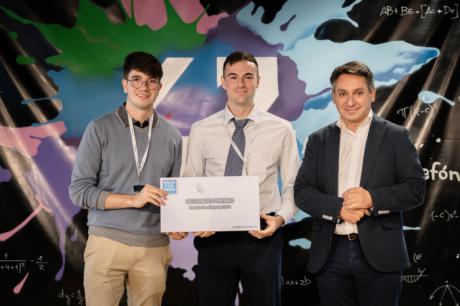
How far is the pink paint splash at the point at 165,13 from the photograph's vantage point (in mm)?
3539

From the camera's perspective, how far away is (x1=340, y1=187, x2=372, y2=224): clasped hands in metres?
2.09

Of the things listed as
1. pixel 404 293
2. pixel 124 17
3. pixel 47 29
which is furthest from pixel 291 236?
pixel 47 29

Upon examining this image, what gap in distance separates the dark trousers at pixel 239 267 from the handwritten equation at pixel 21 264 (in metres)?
1.66

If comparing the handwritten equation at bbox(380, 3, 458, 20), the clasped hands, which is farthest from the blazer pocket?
the handwritten equation at bbox(380, 3, 458, 20)

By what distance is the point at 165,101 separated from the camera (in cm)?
354

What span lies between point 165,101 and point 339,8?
152 centimetres

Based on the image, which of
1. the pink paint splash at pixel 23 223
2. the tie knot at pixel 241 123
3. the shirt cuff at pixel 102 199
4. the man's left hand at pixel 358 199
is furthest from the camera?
the pink paint splash at pixel 23 223

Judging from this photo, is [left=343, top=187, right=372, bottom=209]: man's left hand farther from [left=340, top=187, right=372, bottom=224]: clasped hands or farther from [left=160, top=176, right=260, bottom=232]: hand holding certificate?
[left=160, top=176, right=260, bottom=232]: hand holding certificate

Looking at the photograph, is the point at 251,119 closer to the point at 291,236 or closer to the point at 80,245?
the point at 291,236

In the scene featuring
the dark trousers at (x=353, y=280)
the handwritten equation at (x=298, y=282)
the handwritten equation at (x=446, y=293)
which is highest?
the dark trousers at (x=353, y=280)

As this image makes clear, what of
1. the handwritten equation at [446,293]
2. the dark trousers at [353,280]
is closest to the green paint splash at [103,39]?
the dark trousers at [353,280]

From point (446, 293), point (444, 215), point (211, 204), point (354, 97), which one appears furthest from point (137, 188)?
point (446, 293)

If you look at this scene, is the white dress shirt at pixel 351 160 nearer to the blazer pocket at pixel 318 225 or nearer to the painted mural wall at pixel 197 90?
the blazer pocket at pixel 318 225

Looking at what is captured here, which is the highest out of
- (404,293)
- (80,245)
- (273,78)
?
(273,78)
